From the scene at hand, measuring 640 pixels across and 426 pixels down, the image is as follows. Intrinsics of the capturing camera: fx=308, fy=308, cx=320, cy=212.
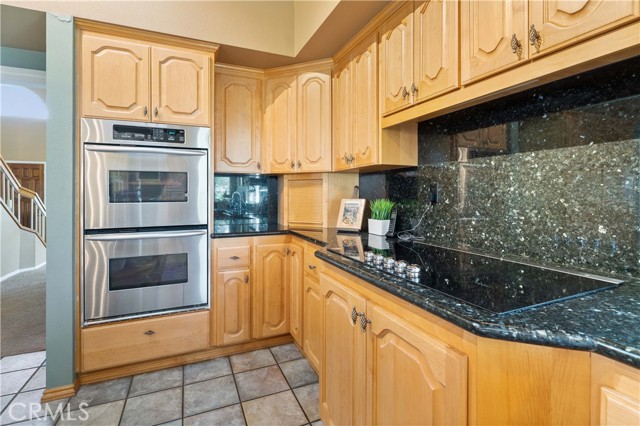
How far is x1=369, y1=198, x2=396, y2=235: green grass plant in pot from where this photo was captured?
2041 millimetres

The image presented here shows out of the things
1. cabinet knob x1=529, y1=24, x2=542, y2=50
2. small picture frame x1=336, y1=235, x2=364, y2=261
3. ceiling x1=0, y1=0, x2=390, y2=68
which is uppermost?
ceiling x1=0, y1=0, x2=390, y2=68

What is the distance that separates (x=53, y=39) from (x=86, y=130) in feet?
1.73

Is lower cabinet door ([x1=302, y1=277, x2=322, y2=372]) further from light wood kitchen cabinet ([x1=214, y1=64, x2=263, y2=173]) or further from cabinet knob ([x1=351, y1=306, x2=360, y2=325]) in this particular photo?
light wood kitchen cabinet ([x1=214, y1=64, x2=263, y2=173])

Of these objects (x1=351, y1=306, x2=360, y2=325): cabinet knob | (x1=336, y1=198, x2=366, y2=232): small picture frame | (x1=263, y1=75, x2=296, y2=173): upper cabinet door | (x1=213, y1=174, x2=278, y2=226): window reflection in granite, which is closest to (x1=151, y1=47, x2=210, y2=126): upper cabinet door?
(x1=263, y1=75, x2=296, y2=173): upper cabinet door

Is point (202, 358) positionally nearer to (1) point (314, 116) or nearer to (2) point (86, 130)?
(2) point (86, 130)

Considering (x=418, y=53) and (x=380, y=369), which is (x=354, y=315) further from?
(x=418, y=53)

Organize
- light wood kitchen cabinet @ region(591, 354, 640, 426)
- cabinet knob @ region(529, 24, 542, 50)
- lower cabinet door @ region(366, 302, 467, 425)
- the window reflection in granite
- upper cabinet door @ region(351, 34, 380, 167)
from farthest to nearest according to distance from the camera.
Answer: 1. the window reflection in granite
2. upper cabinet door @ region(351, 34, 380, 167)
3. cabinet knob @ region(529, 24, 542, 50)
4. lower cabinet door @ region(366, 302, 467, 425)
5. light wood kitchen cabinet @ region(591, 354, 640, 426)

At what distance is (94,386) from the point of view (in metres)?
1.93

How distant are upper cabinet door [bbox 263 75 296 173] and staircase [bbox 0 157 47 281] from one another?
4.43m

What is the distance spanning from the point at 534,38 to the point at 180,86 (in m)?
2.04

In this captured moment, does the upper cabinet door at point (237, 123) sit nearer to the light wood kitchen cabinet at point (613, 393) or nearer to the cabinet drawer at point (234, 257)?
the cabinet drawer at point (234, 257)

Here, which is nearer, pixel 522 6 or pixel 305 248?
pixel 522 6

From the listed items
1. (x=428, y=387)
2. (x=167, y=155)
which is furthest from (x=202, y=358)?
(x=428, y=387)

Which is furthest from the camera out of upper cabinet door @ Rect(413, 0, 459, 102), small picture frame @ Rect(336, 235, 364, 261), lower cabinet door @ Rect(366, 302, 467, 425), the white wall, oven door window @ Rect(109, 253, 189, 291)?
the white wall
